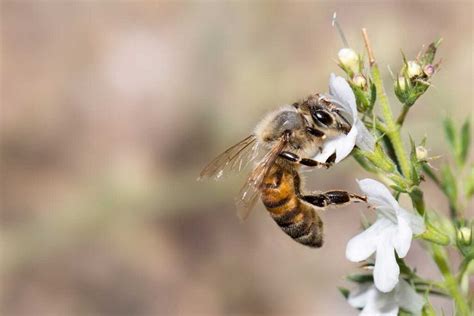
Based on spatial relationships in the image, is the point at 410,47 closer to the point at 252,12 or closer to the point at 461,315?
the point at 252,12

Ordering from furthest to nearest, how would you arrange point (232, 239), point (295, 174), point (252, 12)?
point (252, 12)
point (232, 239)
point (295, 174)

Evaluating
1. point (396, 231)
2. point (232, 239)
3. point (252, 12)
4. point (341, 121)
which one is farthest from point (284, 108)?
point (252, 12)

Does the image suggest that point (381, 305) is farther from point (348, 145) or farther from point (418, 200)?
point (348, 145)

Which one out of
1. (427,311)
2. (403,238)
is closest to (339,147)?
(403,238)

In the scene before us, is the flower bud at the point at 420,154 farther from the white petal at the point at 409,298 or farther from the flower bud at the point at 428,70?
the white petal at the point at 409,298

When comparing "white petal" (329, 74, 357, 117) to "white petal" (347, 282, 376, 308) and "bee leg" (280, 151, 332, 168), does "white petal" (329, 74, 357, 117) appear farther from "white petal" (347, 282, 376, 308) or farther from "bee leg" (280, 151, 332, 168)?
"white petal" (347, 282, 376, 308)

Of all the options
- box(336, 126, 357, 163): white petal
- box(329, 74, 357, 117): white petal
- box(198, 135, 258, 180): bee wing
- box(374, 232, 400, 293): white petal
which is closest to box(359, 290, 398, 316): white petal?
box(374, 232, 400, 293): white petal

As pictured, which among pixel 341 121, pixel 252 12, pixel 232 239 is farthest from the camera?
pixel 252 12
